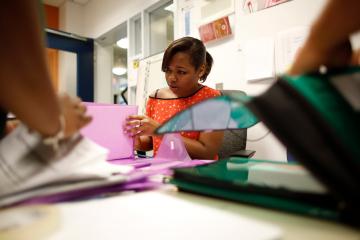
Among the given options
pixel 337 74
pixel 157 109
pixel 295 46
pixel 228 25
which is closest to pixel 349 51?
pixel 337 74

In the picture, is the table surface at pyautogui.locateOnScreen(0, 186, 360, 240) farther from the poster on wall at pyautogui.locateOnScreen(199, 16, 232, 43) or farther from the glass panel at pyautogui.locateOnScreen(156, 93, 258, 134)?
the poster on wall at pyautogui.locateOnScreen(199, 16, 232, 43)

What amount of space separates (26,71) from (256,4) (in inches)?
69.6

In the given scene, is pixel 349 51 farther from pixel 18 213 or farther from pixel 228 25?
pixel 228 25

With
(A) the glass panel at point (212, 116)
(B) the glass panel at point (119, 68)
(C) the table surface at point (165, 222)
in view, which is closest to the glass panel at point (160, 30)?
(B) the glass panel at point (119, 68)

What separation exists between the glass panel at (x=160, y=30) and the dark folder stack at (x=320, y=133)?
9.65 ft

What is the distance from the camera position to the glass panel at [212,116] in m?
0.44

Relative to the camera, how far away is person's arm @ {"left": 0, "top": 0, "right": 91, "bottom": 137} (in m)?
0.29

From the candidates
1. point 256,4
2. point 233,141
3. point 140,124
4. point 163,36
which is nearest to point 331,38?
point 140,124

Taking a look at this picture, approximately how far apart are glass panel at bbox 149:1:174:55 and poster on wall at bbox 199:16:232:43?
1024 mm

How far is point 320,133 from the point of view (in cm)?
29

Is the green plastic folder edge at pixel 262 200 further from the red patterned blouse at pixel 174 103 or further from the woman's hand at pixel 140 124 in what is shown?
the red patterned blouse at pixel 174 103

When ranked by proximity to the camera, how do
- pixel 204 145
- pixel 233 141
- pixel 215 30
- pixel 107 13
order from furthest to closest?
1. pixel 107 13
2. pixel 215 30
3. pixel 233 141
4. pixel 204 145

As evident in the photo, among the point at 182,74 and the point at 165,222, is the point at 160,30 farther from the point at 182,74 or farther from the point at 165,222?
the point at 165,222

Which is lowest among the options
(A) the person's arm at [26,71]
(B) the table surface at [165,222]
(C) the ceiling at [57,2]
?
(B) the table surface at [165,222]
